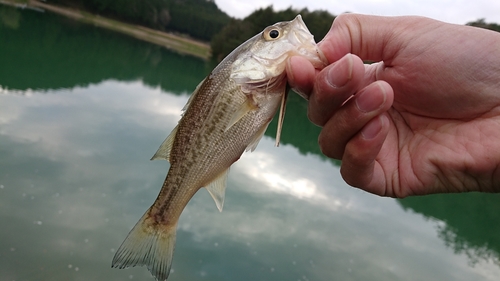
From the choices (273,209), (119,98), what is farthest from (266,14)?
(273,209)

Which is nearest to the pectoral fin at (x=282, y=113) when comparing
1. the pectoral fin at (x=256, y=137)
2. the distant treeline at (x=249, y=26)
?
the pectoral fin at (x=256, y=137)

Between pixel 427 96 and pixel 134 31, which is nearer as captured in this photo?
pixel 427 96

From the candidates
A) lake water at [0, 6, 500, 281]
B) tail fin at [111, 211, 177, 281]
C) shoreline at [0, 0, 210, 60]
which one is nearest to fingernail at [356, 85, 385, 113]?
tail fin at [111, 211, 177, 281]

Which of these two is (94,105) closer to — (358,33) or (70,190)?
(70,190)

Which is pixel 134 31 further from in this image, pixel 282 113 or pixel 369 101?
pixel 369 101

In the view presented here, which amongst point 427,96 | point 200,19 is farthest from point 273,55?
point 200,19

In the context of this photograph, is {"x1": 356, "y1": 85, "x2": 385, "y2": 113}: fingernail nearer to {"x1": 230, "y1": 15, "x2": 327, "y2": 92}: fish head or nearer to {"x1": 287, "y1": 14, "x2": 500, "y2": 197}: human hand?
{"x1": 287, "y1": 14, "x2": 500, "y2": 197}: human hand

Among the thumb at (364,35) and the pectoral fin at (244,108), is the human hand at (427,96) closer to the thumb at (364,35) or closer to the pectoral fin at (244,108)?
the thumb at (364,35)
